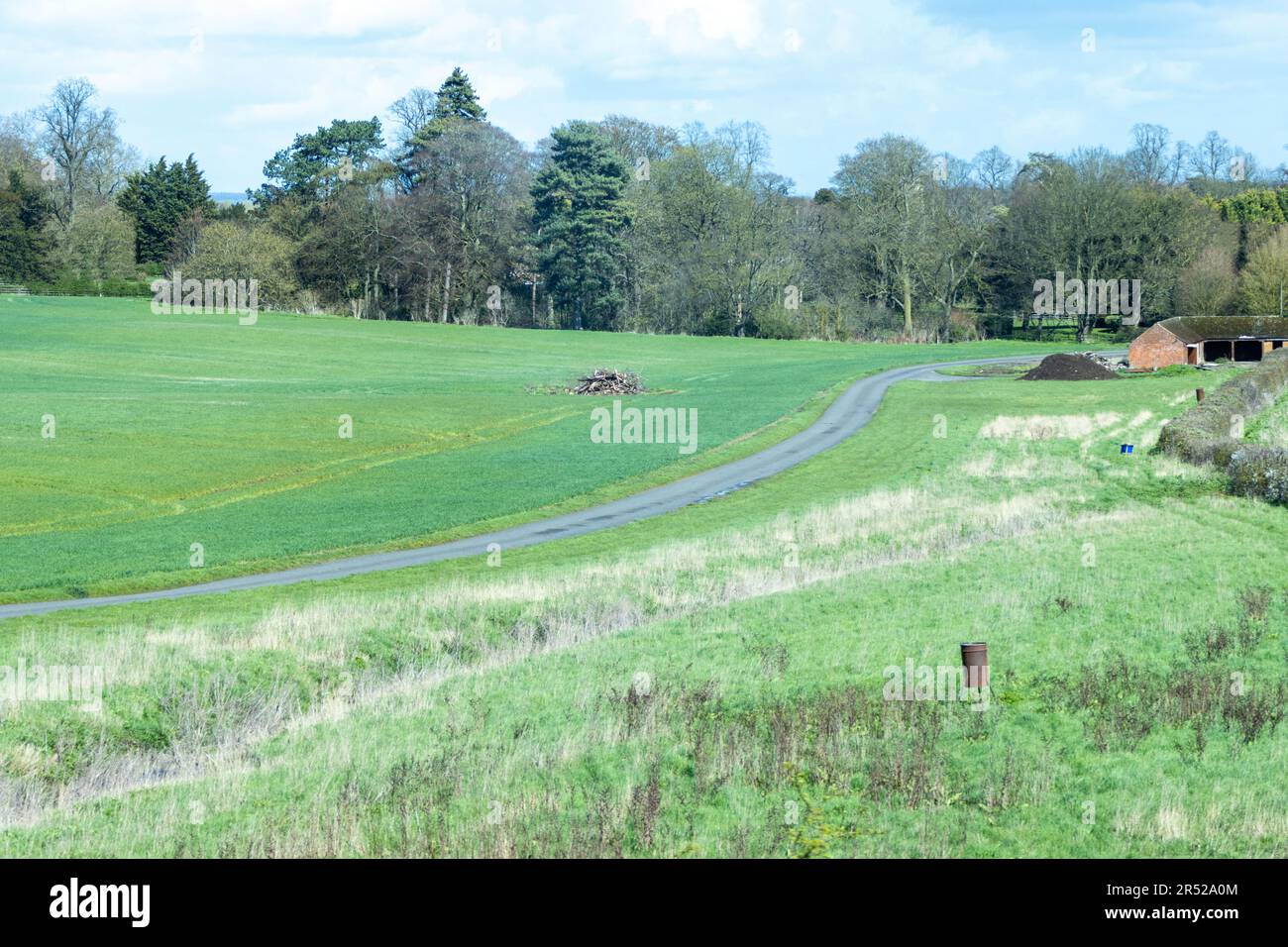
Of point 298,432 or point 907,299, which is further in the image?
point 907,299

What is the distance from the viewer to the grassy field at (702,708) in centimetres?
1404

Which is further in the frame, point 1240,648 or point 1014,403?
point 1014,403

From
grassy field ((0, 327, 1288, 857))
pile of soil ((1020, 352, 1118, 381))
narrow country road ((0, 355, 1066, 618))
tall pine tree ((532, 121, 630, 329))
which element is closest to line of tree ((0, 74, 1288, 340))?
tall pine tree ((532, 121, 630, 329))

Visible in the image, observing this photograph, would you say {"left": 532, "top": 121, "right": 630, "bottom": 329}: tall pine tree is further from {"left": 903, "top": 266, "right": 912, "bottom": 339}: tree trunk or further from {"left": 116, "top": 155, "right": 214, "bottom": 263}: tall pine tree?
{"left": 116, "top": 155, "right": 214, "bottom": 263}: tall pine tree

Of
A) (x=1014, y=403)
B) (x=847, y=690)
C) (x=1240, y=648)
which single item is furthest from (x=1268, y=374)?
(x=847, y=690)

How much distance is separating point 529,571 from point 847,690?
16.0 meters

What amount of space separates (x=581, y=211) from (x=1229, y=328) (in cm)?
6455

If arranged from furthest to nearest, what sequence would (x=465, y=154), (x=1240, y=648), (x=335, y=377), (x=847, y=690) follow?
(x=465, y=154), (x=335, y=377), (x=1240, y=648), (x=847, y=690)

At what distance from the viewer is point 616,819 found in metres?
14.1

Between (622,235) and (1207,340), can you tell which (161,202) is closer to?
(622,235)

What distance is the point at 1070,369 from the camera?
293 feet

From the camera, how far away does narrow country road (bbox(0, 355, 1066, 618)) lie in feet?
109

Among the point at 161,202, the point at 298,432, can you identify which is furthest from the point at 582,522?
the point at 161,202

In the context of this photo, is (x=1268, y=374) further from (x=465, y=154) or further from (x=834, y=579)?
(x=465, y=154)
